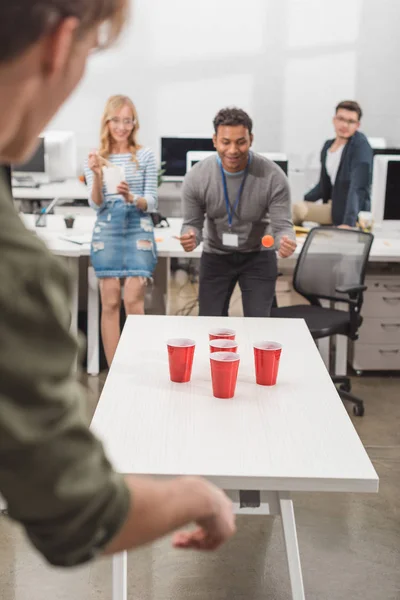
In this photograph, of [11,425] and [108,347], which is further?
[108,347]

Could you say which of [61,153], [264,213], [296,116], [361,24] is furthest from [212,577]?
[361,24]

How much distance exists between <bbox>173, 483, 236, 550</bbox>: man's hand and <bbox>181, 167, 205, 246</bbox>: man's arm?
291cm

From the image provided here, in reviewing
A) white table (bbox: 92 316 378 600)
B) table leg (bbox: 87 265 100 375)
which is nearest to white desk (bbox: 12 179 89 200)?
table leg (bbox: 87 265 100 375)

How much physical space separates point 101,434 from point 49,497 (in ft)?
3.90

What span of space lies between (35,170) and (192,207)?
3.30 metres

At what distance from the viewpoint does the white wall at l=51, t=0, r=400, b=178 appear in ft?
26.2

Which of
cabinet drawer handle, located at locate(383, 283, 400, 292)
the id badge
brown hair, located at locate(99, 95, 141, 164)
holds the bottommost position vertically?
cabinet drawer handle, located at locate(383, 283, 400, 292)

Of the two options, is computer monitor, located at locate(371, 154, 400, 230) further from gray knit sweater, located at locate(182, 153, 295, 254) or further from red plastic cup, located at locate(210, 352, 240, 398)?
red plastic cup, located at locate(210, 352, 240, 398)

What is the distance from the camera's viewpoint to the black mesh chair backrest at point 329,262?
13.3 ft

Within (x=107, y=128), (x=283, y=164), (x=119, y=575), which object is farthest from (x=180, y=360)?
(x=283, y=164)

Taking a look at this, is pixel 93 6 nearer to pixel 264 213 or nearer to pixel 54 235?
pixel 264 213

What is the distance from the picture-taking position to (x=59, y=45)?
58cm

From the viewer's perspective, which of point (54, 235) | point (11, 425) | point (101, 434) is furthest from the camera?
point (54, 235)

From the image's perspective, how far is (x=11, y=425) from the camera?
568 mm
